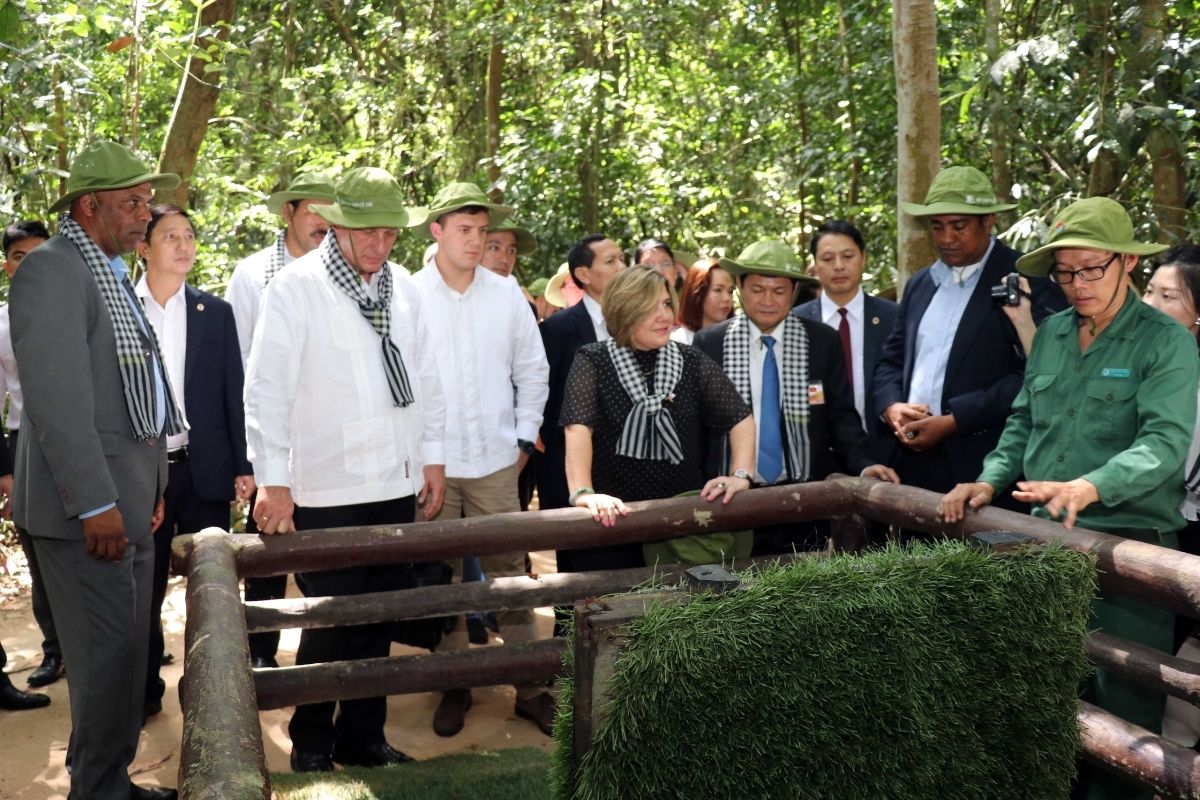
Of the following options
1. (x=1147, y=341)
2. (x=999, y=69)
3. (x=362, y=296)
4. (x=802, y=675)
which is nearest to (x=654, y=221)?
(x=999, y=69)

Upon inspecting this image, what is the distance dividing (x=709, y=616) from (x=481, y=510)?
2931 mm

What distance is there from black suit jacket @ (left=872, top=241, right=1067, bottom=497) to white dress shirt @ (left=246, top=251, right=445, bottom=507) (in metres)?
2.12

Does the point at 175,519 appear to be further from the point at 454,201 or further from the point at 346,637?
the point at 454,201

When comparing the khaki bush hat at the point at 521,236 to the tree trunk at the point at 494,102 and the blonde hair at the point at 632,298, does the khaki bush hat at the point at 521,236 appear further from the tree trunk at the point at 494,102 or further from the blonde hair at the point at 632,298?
the tree trunk at the point at 494,102

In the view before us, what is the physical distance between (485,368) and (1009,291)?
7.30 feet

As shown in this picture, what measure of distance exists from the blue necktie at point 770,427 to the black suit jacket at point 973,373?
0.50m

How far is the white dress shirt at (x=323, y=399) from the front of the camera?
4.29 metres

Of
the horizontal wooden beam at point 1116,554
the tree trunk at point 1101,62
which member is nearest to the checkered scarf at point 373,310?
the horizontal wooden beam at point 1116,554

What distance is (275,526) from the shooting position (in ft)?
13.7

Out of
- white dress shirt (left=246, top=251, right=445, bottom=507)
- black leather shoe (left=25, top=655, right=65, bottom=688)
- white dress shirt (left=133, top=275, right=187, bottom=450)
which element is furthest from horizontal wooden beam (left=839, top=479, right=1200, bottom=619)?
black leather shoe (left=25, top=655, right=65, bottom=688)

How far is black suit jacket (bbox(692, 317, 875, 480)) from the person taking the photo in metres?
4.96

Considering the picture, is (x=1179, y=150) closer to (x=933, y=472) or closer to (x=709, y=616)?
(x=933, y=472)

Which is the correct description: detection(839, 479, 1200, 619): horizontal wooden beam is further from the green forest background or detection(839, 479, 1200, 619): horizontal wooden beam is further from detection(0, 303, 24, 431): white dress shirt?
detection(0, 303, 24, 431): white dress shirt

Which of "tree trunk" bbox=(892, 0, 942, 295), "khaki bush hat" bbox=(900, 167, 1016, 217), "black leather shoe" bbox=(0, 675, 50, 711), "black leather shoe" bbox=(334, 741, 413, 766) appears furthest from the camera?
"tree trunk" bbox=(892, 0, 942, 295)
